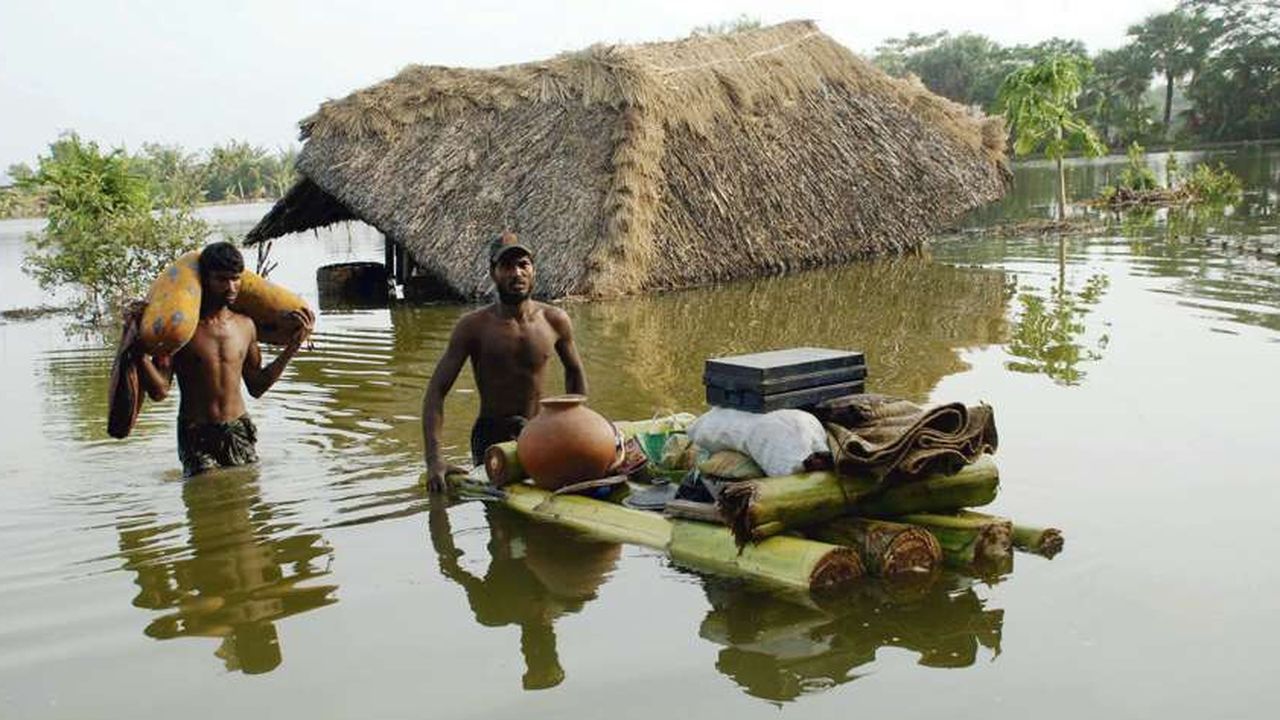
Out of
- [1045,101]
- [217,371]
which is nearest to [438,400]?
[217,371]

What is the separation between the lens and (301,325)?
664cm

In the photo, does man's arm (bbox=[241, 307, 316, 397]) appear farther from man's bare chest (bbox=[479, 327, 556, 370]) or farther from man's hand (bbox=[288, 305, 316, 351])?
man's bare chest (bbox=[479, 327, 556, 370])

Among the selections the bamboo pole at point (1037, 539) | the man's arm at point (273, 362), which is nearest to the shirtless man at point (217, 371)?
the man's arm at point (273, 362)

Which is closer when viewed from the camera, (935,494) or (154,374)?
(935,494)

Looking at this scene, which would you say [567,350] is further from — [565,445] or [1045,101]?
[1045,101]

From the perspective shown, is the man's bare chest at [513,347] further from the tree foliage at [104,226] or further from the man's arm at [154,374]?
the tree foliage at [104,226]

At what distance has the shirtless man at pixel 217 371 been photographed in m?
6.21

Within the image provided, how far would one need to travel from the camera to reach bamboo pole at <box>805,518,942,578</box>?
14.7 ft

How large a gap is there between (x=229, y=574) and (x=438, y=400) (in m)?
1.40

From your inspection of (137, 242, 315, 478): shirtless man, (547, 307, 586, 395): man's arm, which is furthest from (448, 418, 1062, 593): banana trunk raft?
(137, 242, 315, 478): shirtless man

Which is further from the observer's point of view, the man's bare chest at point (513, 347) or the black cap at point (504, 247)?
the man's bare chest at point (513, 347)

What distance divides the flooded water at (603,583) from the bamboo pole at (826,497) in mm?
277

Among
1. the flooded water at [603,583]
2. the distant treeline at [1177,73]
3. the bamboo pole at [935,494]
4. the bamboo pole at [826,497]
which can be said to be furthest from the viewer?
the distant treeline at [1177,73]

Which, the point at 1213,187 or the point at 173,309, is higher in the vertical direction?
the point at 1213,187
